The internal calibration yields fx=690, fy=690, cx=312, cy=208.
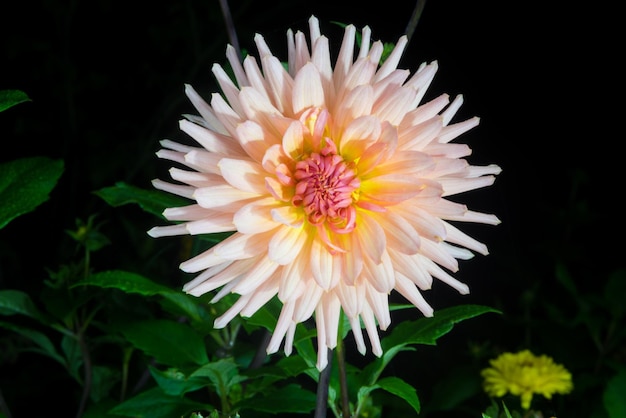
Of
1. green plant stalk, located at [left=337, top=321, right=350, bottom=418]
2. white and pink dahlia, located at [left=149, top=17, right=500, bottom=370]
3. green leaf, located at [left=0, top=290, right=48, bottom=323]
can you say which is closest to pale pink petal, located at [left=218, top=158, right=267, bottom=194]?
white and pink dahlia, located at [left=149, top=17, right=500, bottom=370]

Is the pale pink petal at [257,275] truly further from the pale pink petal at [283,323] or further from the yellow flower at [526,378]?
the yellow flower at [526,378]

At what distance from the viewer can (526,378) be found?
726 mm

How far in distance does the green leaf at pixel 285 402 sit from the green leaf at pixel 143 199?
16 cm

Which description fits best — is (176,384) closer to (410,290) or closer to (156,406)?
(156,406)

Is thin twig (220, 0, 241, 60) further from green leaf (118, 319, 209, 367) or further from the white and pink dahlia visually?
green leaf (118, 319, 209, 367)

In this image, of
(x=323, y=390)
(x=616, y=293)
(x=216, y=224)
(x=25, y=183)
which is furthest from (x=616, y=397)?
(x=25, y=183)

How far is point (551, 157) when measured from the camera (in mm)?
1040

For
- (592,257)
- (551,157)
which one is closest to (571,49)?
(551,157)

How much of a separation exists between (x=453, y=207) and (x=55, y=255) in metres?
0.76

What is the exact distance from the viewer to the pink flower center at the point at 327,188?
0.40 metres

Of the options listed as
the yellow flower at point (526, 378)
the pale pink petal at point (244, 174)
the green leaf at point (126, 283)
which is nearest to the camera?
the pale pink petal at point (244, 174)

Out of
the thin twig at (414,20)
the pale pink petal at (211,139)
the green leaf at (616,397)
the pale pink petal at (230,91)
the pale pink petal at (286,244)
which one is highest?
the thin twig at (414,20)

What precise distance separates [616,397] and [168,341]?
433mm

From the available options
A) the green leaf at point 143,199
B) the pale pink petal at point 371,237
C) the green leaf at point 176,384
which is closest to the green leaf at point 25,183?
the green leaf at point 143,199
